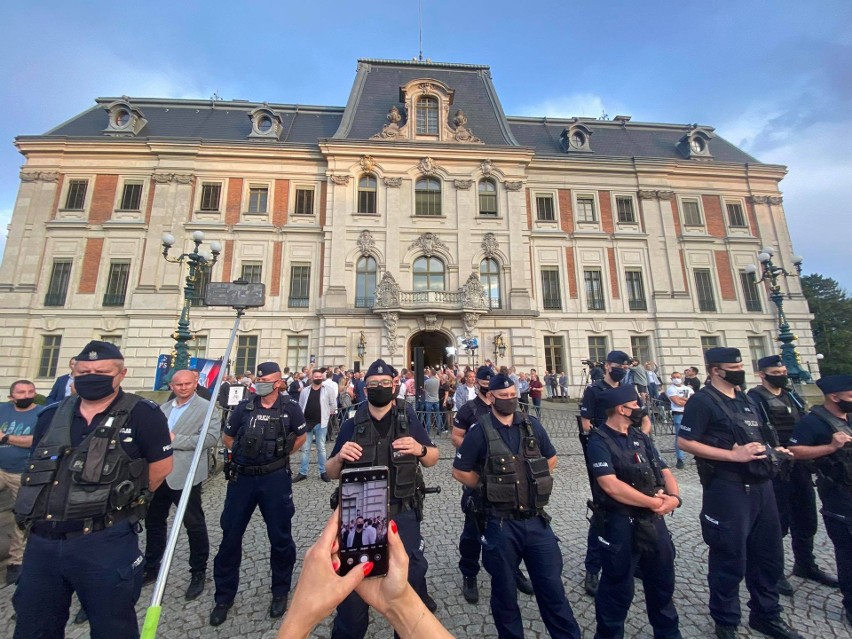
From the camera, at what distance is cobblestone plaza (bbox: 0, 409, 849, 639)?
3.13m

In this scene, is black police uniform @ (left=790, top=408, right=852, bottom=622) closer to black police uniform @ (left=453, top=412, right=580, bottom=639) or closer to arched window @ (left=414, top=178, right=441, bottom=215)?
black police uniform @ (left=453, top=412, right=580, bottom=639)

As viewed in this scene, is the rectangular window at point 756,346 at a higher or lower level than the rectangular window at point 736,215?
lower

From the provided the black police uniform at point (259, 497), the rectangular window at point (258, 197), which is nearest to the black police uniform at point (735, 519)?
the black police uniform at point (259, 497)

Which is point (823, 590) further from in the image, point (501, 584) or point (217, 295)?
point (217, 295)

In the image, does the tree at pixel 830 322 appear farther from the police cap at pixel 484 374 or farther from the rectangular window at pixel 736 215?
the police cap at pixel 484 374

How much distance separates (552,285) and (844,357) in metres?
33.1

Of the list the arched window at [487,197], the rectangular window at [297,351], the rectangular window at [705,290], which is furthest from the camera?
the rectangular window at [705,290]

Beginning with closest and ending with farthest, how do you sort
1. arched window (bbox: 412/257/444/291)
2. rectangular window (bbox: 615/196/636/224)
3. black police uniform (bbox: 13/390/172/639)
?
1. black police uniform (bbox: 13/390/172/639)
2. arched window (bbox: 412/257/444/291)
3. rectangular window (bbox: 615/196/636/224)

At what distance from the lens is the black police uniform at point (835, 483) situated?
326cm

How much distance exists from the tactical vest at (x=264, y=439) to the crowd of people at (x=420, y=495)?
0.05 ft

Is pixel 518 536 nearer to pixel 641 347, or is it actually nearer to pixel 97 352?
pixel 97 352

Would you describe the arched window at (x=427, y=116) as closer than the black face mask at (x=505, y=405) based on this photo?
No

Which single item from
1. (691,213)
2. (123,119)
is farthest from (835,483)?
(123,119)

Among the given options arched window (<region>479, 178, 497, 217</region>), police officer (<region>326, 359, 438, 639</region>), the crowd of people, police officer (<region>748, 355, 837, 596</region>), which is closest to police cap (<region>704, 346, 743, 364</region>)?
the crowd of people
